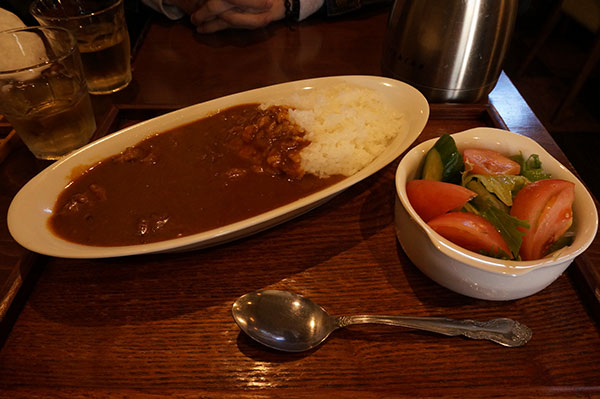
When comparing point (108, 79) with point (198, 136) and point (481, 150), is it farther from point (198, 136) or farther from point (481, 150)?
point (481, 150)

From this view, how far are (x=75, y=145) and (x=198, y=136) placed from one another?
495 mm

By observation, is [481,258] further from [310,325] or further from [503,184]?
[310,325]

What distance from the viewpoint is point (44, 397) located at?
2.70 feet

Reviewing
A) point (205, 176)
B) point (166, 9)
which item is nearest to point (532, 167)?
point (205, 176)

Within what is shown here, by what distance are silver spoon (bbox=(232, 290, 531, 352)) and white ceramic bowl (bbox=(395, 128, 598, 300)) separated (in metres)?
0.08

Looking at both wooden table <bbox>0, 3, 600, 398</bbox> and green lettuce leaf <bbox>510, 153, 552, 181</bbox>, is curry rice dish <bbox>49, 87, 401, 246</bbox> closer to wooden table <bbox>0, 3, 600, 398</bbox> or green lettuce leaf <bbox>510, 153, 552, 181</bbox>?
wooden table <bbox>0, 3, 600, 398</bbox>

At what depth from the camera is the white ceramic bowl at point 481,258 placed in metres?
0.86

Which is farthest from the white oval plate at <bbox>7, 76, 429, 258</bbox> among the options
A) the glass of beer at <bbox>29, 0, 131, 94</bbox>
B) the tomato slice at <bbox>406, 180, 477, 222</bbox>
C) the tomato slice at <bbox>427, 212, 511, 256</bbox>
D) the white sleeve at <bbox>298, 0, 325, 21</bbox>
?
the white sleeve at <bbox>298, 0, 325, 21</bbox>

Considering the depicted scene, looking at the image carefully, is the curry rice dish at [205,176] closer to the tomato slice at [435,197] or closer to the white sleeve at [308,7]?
the tomato slice at [435,197]

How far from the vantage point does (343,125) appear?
138 centimetres

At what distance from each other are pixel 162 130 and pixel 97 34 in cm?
67

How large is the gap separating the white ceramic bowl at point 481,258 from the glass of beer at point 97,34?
1.39m

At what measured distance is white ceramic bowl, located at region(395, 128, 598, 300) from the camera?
856 millimetres

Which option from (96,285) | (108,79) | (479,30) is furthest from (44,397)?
(479,30)
